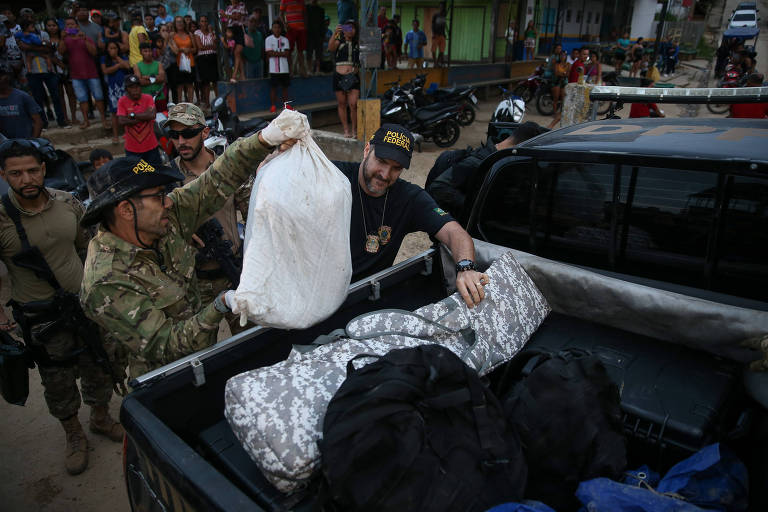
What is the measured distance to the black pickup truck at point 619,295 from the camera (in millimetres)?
1575

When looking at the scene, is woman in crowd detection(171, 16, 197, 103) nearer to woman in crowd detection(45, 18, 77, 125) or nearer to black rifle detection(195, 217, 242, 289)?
woman in crowd detection(45, 18, 77, 125)

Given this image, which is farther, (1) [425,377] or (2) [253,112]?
(2) [253,112]

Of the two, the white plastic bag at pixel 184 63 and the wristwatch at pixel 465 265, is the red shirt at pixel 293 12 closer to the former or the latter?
the white plastic bag at pixel 184 63

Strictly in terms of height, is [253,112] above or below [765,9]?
below

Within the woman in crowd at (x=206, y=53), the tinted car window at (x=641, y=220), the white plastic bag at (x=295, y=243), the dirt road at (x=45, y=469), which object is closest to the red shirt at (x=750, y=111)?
the tinted car window at (x=641, y=220)

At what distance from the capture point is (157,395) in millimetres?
1610

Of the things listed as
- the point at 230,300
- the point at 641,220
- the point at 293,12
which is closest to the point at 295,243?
the point at 230,300

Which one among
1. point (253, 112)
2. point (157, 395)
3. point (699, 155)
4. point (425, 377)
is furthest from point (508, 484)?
point (253, 112)

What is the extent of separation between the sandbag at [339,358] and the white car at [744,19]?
30.3 meters

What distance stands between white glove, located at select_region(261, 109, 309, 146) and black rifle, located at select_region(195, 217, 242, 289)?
43.6 inches

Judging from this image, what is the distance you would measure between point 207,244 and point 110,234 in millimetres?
909

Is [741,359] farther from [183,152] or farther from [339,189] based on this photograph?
[183,152]

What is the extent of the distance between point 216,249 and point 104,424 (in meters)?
1.45

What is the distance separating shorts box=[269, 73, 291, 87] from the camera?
9914mm
